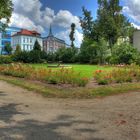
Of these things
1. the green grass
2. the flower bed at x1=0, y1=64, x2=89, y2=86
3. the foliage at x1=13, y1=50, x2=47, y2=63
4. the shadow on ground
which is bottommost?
the shadow on ground

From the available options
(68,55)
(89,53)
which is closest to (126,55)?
(89,53)

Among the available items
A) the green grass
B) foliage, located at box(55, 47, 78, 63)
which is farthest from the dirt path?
foliage, located at box(55, 47, 78, 63)

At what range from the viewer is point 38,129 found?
7031 mm

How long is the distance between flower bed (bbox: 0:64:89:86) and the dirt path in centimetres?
296

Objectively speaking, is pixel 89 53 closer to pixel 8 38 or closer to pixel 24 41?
pixel 24 41

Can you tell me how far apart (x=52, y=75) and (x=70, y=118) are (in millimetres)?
7956

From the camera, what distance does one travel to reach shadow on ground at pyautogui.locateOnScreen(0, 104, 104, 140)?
6430mm

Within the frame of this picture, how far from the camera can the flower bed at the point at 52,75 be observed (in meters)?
14.4

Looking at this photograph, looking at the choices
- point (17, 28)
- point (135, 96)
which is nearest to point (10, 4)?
point (135, 96)

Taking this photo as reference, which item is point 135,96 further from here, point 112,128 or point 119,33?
point 119,33

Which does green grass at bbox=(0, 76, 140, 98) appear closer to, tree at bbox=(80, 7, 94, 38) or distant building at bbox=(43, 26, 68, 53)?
tree at bbox=(80, 7, 94, 38)

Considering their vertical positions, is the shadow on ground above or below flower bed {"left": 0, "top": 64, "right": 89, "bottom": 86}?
below

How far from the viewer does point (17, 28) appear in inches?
5281

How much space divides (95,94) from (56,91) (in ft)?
5.70
